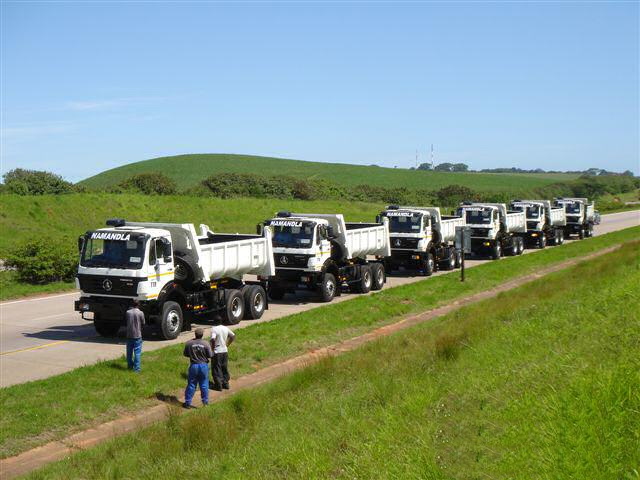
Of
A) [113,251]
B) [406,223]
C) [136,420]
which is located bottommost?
[136,420]

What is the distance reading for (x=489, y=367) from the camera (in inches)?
401

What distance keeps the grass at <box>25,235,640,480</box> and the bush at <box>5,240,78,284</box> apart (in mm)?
17639

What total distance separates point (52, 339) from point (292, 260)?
787 cm

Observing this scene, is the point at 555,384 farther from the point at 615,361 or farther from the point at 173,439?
the point at 173,439

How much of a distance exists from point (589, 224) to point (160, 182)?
37.4 metres

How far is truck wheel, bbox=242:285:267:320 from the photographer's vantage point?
19.9m

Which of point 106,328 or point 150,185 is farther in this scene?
point 150,185

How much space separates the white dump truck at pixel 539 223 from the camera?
4262 centimetres

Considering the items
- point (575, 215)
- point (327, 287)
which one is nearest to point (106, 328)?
point (327, 287)

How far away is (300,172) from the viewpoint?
13725cm

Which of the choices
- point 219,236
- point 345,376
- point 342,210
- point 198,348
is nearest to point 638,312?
point 345,376

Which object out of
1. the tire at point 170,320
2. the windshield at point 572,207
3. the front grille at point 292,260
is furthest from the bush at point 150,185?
the tire at point 170,320

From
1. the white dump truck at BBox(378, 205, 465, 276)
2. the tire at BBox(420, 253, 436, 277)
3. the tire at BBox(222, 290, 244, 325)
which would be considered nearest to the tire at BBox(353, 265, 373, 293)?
the white dump truck at BBox(378, 205, 465, 276)

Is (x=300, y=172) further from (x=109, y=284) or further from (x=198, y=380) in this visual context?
(x=198, y=380)
